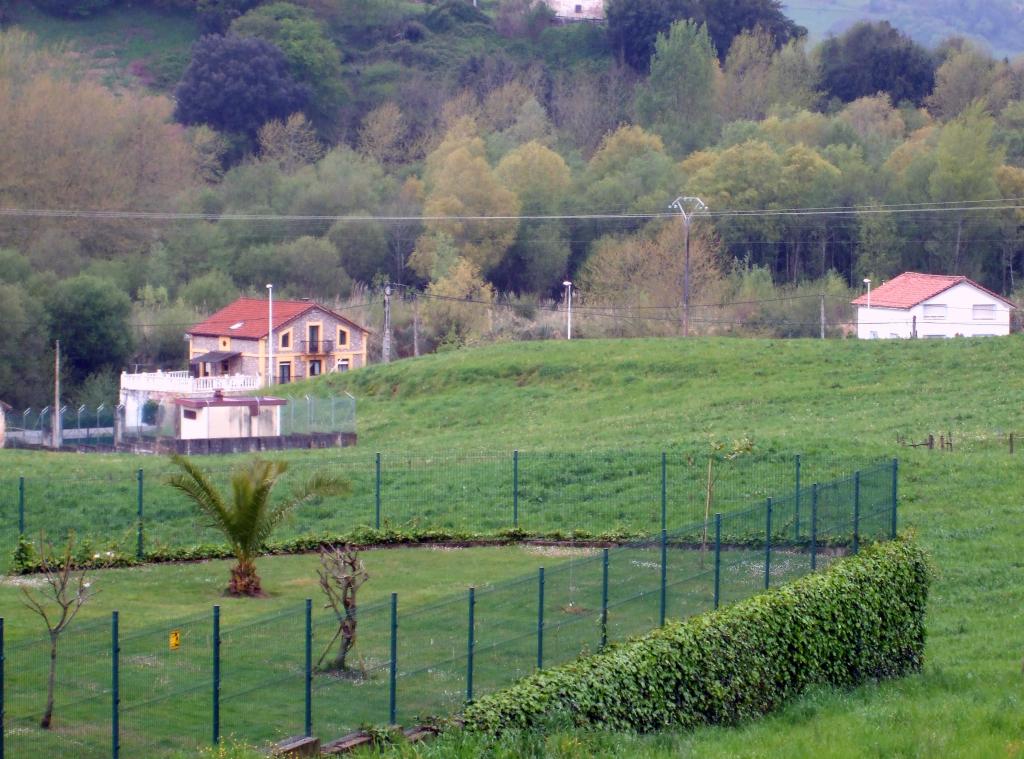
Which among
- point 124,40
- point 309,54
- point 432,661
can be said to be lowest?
point 432,661

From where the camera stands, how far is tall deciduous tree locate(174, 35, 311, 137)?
114 metres

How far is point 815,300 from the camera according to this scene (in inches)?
3226

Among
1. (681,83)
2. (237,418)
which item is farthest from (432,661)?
(681,83)

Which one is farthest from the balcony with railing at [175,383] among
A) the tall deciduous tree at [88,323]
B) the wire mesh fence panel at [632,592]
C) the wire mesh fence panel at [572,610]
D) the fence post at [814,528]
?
the wire mesh fence panel at [572,610]

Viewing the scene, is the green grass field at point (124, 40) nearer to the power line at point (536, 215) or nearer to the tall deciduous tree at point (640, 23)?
the power line at point (536, 215)

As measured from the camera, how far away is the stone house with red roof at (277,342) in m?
70.0

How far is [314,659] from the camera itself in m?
15.0

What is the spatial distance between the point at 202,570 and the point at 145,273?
65708 mm

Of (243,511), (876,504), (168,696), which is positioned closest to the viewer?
(168,696)

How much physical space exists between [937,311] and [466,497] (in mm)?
39981

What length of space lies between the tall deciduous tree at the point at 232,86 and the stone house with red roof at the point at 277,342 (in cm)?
4599

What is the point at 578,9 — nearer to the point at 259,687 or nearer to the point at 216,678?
the point at 259,687

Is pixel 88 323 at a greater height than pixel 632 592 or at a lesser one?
greater

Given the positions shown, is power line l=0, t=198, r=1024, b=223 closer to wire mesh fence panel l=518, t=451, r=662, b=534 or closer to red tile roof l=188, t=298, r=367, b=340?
red tile roof l=188, t=298, r=367, b=340
